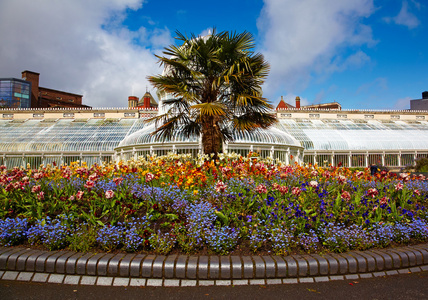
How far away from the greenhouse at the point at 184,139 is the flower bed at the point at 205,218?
11.3m

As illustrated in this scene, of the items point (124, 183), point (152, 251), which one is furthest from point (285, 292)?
point (124, 183)

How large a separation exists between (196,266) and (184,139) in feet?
45.4

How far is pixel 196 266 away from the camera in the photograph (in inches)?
146

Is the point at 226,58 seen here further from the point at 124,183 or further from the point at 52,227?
the point at 52,227

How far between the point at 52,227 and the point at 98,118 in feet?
92.0

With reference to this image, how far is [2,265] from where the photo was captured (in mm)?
3934

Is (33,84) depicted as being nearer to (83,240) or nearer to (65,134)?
(65,134)

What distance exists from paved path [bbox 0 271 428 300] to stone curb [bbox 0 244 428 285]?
141mm

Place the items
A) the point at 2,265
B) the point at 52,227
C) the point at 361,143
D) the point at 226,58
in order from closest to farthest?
the point at 2,265 < the point at 52,227 < the point at 226,58 < the point at 361,143

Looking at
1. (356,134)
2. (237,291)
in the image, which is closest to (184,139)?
(237,291)

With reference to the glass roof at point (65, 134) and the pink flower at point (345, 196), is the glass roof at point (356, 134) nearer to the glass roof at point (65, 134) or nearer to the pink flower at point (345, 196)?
the glass roof at point (65, 134)

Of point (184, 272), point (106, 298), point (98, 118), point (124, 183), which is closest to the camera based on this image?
point (106, 298)

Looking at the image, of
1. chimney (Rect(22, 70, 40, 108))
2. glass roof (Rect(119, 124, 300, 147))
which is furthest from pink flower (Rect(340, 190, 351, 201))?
chimney (Rect(22, 70, 40, 108))

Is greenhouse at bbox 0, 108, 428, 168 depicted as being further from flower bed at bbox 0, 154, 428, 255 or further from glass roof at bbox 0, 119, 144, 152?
flower bed at bbox 0, 154, 428, 255
